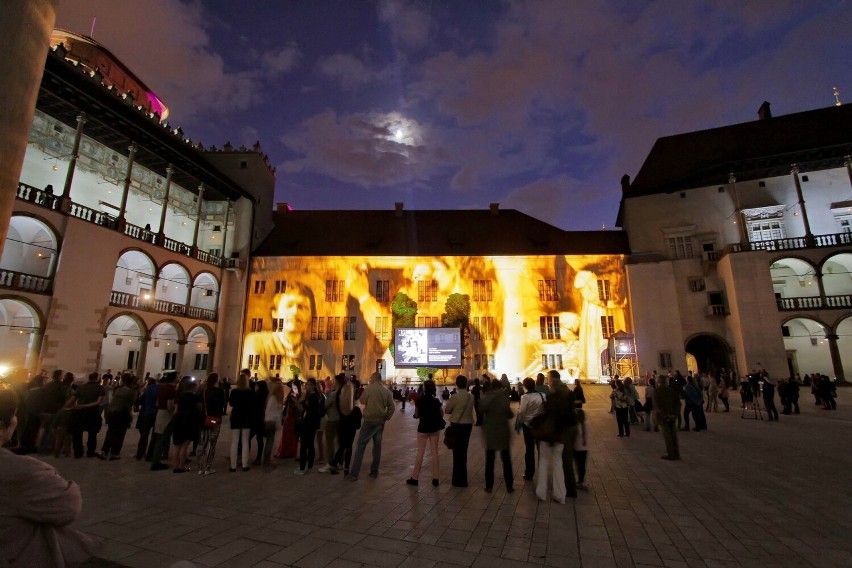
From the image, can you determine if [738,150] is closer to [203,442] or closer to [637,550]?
[637,550]

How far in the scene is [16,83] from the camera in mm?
2729

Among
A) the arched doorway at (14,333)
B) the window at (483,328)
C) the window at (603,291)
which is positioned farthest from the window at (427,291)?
the arched doorway at (14,333)

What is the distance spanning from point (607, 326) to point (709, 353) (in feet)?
25.9

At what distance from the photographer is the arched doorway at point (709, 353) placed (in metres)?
28.0

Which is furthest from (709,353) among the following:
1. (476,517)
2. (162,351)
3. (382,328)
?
(162,351)

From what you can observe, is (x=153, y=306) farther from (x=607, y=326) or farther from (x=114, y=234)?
(x=607, y=326)

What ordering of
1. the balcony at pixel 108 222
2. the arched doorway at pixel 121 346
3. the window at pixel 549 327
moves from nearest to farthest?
the balcony at pixel 108 222
the arched doorway at pixel 121 346
the window at pixel 549 327

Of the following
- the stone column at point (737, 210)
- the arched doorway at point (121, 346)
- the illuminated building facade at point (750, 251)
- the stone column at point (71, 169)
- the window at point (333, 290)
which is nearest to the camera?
the stone column at point (71, 169)

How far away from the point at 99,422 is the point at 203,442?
2931 millimetres

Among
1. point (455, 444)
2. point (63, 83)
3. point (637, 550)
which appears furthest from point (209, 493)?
point (63, 83)

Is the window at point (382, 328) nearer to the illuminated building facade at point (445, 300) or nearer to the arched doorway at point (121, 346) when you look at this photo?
the illuminated building facade at point (445, 300)

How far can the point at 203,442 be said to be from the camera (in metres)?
7.48

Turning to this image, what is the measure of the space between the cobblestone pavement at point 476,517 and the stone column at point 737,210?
2576cm

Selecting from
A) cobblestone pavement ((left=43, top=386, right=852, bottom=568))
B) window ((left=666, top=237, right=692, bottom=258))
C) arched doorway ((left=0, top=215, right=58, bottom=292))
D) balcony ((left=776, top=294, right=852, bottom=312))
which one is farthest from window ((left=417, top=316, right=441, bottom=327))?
cobblestone pavement ((left=43, top=386, right=852, bottom=568))
